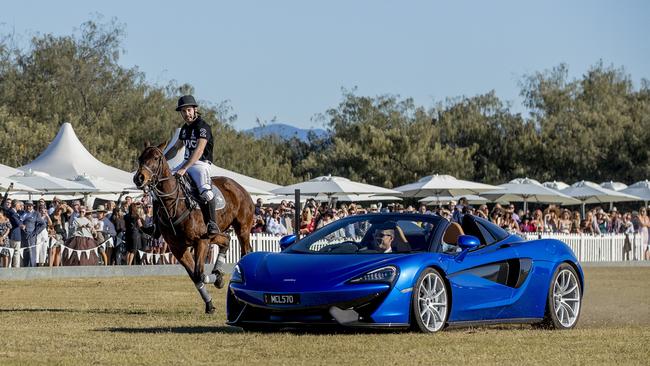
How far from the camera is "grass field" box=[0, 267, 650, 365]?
442 inches

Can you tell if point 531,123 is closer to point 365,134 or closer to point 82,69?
point 365,134

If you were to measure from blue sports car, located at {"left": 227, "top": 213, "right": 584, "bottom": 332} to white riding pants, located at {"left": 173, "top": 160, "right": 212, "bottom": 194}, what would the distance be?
419 cm

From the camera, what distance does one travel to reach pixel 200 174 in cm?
1895

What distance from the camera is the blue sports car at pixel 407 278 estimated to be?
42.9ft

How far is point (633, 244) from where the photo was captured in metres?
46.8

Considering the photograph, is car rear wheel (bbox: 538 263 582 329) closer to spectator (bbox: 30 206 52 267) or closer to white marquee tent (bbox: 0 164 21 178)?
spectator (bbox: 30 206 52 267)

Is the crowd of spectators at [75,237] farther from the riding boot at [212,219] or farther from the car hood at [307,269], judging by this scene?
the car hood at [307,269]

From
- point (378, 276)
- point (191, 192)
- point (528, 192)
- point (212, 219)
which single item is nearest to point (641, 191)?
point (528, 192)

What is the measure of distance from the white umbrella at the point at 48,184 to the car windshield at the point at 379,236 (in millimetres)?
23740

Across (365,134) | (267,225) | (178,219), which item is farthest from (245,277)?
(365,134)

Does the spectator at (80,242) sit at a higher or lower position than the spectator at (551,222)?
lower

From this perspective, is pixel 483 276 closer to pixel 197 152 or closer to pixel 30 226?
pixel 197 152

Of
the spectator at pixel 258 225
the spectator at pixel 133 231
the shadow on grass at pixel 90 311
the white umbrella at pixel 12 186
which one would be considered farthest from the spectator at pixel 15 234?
the shadow on grass at pixel 90 311

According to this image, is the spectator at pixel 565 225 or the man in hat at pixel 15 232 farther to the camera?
the spectator at pixel 565 225
